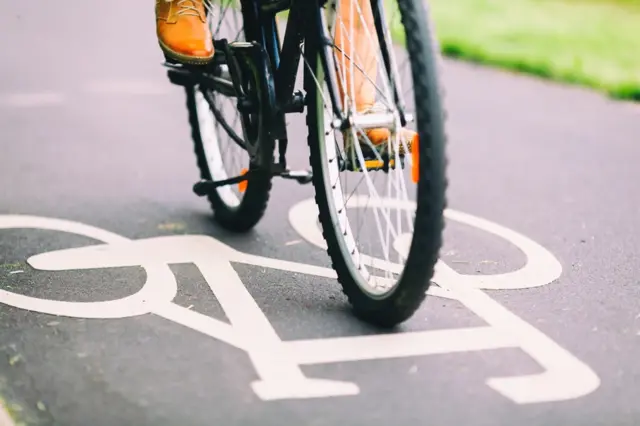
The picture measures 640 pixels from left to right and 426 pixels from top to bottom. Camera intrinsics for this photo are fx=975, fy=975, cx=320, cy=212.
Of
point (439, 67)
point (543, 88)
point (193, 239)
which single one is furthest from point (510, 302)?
point (543, 88)

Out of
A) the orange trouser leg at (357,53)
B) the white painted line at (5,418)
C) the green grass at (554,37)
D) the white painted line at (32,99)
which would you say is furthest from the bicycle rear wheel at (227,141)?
the green grass at (554,37)

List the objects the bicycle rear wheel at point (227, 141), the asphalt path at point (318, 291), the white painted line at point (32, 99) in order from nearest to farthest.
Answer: the asphalt path at point (318, 291) < the bicycle rear wheel at point (227, 141) < the white painted line at point (32, 99)

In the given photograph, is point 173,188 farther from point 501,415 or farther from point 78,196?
point 501,415

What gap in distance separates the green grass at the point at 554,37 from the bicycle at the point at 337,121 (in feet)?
11.7

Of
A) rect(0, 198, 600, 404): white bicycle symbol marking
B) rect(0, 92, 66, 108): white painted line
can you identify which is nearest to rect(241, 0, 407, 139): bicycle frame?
rect(0, 198, 600, 404): white bicycle symbol marking

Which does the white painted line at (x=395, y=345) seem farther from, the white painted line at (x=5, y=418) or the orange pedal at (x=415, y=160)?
the white painted line at (x=5, y=418)

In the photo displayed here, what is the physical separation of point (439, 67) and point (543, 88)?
4291 millimetres

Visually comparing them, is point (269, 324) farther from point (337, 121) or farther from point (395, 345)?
point (337, 121)

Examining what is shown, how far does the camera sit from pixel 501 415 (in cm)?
229

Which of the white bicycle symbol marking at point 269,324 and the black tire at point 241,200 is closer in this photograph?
the white bicycle symbol marking at point 269,324

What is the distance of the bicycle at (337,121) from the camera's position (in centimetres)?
236

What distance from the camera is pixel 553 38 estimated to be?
789cm

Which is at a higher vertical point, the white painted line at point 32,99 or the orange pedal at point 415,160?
the orange pedal at point 415,160

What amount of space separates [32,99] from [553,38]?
4.20m
